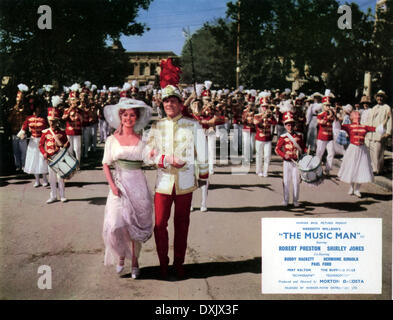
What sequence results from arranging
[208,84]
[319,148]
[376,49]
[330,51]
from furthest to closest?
1. [208,84]
2. [319,148]
3. [376,49]
4. [330,51]

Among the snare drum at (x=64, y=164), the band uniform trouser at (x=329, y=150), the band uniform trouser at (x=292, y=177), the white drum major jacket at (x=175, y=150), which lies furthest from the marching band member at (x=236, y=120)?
the white drum major jacket at (x=175, y=150)

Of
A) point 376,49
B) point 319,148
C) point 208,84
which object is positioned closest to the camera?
point 376,49

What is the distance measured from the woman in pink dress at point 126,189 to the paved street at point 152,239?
1.44 feet

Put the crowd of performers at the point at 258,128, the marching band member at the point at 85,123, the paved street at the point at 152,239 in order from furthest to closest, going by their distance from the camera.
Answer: the marching band member at the point at 85,123 < the crowd of performers at the point at 258,128 < the paved street at the point at 152,239

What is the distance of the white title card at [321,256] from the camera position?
4.51 metres

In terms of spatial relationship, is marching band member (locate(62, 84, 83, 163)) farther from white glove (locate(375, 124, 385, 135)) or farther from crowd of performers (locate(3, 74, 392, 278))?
white glove (locate(375, 124, 385, 135))

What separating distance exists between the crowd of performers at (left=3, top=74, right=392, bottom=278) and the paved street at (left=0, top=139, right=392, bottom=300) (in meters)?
0.32

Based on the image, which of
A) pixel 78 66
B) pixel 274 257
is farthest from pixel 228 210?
pixel 78 66

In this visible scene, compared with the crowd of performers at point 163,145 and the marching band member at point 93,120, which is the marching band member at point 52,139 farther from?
the marching band member at point 93,120

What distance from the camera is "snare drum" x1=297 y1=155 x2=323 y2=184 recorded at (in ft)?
23.7

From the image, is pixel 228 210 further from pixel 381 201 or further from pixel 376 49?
pixel 376 49

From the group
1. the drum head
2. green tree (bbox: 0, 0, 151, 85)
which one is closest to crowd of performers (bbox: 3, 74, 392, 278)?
the drum head
